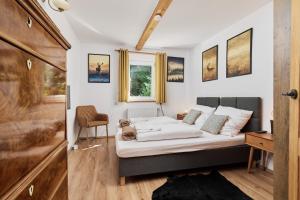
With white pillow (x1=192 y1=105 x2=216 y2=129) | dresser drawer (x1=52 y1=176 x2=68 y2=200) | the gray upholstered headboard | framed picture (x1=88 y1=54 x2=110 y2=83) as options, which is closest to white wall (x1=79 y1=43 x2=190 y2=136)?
framed picture (x1=88 y1=54 x2=110 y2=83)

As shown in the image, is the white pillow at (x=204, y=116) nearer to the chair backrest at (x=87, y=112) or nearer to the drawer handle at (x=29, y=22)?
the chair backrest at (x=87, y=112)

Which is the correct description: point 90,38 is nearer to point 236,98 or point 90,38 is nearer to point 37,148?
point 236,98

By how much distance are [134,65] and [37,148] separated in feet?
14.1

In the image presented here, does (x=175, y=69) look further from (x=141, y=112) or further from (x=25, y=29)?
(x=25, y=29)

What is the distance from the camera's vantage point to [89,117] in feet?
13.7

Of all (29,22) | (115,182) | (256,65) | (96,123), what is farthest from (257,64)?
(96,123)

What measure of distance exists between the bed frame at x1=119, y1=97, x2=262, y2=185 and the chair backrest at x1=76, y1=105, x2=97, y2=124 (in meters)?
2.24

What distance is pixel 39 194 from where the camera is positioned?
2.57 feet

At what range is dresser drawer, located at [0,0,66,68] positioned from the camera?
548 mm

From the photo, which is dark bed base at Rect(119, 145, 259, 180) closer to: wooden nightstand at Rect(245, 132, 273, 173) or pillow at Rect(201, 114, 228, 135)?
wooden nightstand at Rect(245, 132, 273, 173)

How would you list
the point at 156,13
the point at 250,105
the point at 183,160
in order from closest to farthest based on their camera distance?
the point at 183,160 < the point at 156,13 < the point at 250,105

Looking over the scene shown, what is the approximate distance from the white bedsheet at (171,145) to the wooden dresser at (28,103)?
110cm

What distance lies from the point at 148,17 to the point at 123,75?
186cm

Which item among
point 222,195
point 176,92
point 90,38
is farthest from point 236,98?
point 90,38
